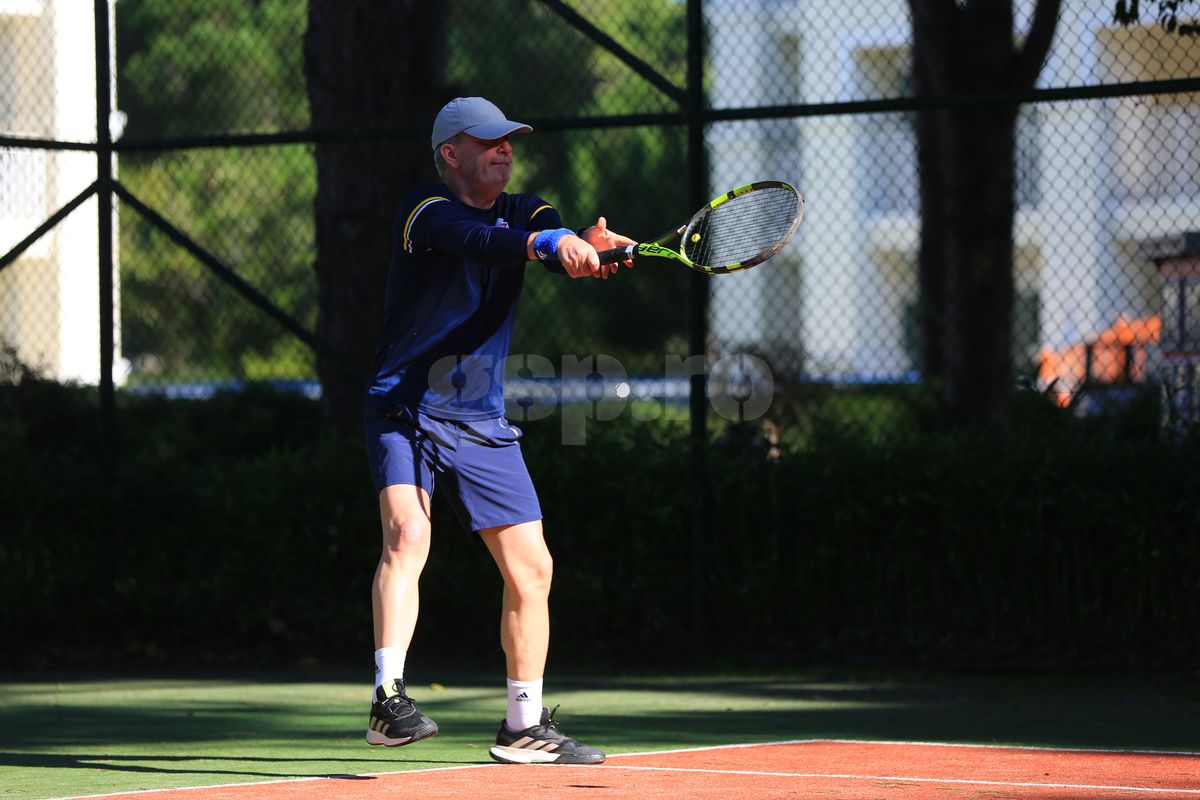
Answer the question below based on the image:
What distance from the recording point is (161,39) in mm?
32875

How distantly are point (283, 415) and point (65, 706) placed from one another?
4.70 meters

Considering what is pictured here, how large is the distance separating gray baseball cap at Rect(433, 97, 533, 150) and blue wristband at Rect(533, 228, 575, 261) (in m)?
0.50

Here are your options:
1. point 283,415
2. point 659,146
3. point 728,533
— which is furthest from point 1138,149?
point 728,533

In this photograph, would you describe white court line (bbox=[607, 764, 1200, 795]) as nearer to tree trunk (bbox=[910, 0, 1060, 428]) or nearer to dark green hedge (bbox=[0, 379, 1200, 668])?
dark green hedge (bbox=[0, 379, 1200, 668])

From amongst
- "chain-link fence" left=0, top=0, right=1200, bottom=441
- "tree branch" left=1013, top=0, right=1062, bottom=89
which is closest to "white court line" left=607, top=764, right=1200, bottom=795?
"tree branch" left=1013, top=0, right=1062, bottom=89

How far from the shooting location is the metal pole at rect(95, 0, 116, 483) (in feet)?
28.5

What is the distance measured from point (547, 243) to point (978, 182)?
7451 millimetres

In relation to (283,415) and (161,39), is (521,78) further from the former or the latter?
(283,415)

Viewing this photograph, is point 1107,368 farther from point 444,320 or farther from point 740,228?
point 444,320

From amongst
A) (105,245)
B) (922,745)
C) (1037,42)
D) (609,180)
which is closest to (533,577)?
(922,745)

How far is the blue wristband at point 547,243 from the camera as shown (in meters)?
4.85

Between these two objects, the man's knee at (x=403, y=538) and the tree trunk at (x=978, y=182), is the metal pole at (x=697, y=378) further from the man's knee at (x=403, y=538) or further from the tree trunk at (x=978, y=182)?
the tree trunk at (x=978, y=182)

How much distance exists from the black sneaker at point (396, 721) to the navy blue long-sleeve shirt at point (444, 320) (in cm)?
85

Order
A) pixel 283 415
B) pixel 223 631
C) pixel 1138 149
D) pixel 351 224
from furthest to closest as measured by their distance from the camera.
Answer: pixel 1138 149 < pixel 283 415 < pixel 351 224 < pixel 223 631
